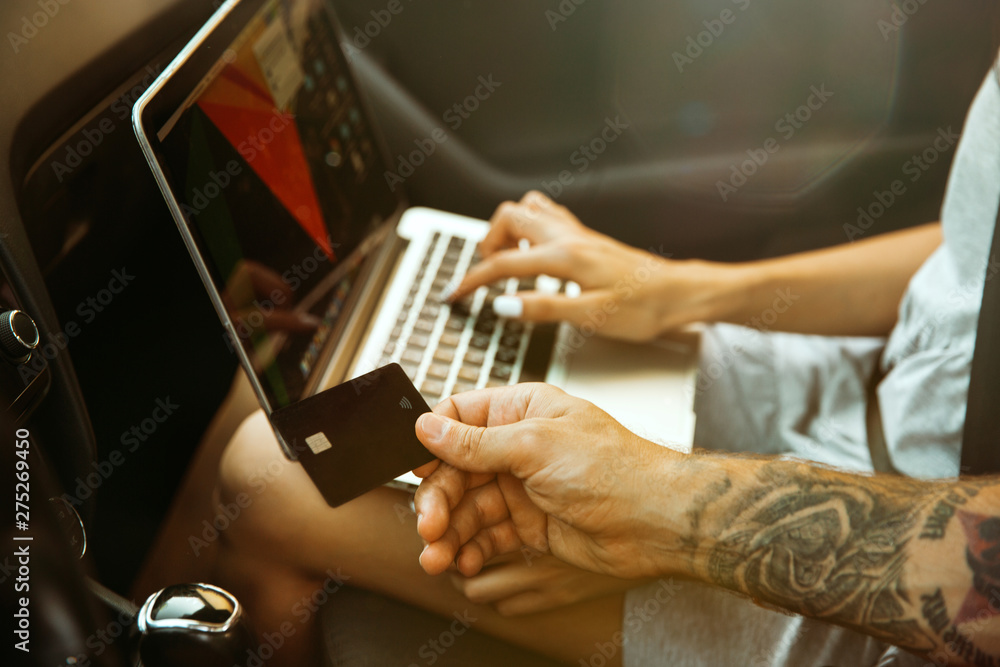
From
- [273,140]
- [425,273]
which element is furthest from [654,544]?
[273,140]

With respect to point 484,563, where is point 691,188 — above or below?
above

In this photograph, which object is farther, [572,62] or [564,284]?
[572,62]

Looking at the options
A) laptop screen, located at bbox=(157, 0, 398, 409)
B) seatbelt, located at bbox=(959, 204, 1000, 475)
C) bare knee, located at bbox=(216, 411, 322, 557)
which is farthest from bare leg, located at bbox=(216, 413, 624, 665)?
seatbelt, located at bbox=(959, 204, 1000, 475)


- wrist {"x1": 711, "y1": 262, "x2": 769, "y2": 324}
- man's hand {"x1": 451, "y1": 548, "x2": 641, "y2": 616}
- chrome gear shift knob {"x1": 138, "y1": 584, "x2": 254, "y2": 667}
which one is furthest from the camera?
wrist {"x1": 711, "y1": 262, "x2": 769, "y2": 324}

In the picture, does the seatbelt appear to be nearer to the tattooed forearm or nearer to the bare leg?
the tattooed forearm

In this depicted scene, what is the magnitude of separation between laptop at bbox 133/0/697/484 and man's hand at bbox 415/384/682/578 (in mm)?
86

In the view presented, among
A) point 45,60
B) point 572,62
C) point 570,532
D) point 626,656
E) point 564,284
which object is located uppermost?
point 45,60

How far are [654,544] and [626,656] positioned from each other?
122mm

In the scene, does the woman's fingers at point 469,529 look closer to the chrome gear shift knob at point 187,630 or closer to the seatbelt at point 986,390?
the chrome gear shift knob at point 187,630

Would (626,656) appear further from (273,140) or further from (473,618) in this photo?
(273,140)

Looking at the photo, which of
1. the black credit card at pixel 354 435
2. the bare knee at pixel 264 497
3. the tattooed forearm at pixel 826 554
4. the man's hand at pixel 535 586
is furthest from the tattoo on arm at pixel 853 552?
the bare knee at pixel 264 497

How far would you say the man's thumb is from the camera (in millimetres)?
674

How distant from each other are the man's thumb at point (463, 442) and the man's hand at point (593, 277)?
286mm

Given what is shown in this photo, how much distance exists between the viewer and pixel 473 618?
29.3 inches
